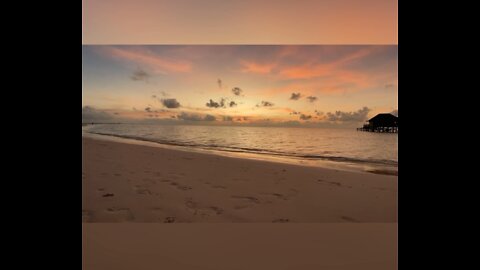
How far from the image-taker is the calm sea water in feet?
20.6

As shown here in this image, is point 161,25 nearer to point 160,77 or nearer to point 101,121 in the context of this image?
point 160,77

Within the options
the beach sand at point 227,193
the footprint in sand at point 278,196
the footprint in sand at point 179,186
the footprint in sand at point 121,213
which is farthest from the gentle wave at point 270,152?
the footprint in sand at point 121,213

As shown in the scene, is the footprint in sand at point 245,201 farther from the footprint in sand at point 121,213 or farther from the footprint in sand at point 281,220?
the footprint in sand at point 121,213

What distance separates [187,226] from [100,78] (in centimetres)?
493

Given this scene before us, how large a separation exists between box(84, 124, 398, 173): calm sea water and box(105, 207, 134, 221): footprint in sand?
3512mm

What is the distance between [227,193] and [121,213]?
119cm

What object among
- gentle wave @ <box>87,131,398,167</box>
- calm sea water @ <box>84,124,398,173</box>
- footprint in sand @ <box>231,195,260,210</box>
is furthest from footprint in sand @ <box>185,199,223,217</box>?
gentle wave @ <box>87,131,398,167</box>

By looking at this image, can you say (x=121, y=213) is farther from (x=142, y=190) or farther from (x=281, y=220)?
(x=281, y=220)

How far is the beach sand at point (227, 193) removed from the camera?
10.0 feet

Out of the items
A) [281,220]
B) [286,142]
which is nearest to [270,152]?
[286,142]

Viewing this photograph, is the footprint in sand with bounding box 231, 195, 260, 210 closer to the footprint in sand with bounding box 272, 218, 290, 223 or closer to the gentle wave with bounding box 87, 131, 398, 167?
the footprint in sand with bounding box 272, 218, 290, 223

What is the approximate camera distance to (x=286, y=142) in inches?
318
